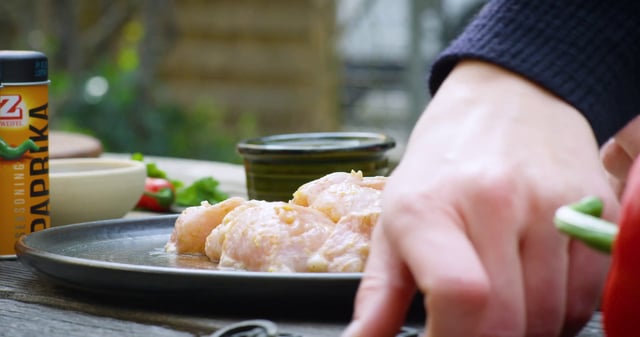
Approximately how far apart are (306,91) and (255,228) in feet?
18.6

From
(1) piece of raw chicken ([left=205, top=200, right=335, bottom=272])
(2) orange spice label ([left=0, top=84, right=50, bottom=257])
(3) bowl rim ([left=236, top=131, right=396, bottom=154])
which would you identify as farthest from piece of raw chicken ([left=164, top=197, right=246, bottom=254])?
(3) bowl rim ([left=236, top=131, right=396, bottom=154])

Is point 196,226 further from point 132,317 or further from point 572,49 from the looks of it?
point 572,49

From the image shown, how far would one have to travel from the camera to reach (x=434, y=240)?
0.97 metres

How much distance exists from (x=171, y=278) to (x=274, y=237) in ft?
0.48

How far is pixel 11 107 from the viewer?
1.73 meters

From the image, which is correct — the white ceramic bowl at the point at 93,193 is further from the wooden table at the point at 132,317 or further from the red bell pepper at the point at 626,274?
the red bell pepper at the point at 626,274

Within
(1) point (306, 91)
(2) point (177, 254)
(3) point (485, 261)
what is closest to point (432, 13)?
(1) point (306, 91)

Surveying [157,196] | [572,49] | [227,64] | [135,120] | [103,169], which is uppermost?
[572,49]

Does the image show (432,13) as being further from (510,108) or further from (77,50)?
(510,108)

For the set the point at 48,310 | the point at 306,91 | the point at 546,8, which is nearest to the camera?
the point at 546,8

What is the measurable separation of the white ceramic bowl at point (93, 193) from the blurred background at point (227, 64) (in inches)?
169

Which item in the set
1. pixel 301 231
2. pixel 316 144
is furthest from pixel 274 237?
pixel 316 144

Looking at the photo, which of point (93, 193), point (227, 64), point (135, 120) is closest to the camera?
point (93, 193)

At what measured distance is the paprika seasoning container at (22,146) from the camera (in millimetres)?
1722
